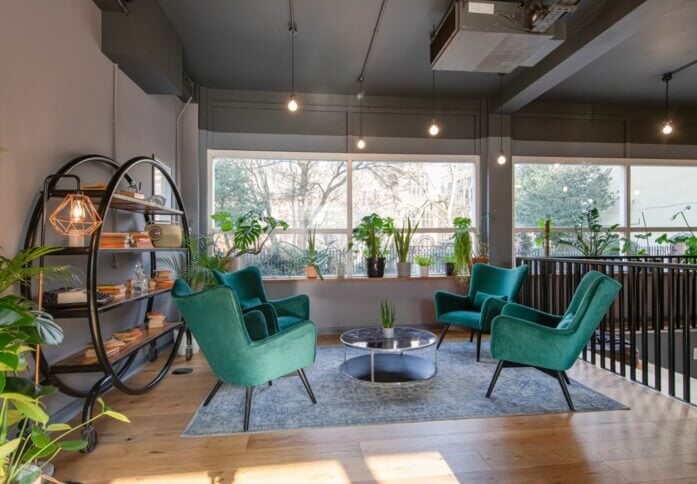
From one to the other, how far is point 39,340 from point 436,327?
4.14m

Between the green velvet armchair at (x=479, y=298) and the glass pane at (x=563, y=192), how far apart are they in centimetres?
149

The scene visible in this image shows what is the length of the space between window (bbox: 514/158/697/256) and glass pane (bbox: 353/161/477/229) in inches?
31.9

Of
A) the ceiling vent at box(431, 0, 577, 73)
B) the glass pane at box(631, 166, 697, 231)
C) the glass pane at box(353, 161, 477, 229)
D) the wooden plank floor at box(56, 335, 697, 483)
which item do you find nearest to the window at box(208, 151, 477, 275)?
the glass pane at box(353, 161, 477, 229)

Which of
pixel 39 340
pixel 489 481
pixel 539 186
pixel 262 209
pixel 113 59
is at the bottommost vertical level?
pixel 489 481

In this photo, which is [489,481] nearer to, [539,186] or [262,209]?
[262,209]

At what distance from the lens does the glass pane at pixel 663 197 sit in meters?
5.18

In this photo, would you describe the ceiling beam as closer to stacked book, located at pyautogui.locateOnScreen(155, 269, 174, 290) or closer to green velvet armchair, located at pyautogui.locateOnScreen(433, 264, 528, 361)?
green velvet armchair, located at pyautogui.locateOnScreen(433, 264, 528, 361)

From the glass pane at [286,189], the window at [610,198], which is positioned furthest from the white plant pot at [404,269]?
the window at [610,198]

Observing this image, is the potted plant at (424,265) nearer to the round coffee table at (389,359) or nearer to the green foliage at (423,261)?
the green foliage at (423,261)

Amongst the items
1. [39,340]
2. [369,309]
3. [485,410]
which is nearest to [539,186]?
[369,309]

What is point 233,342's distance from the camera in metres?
2.23

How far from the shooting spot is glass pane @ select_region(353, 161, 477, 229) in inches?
192

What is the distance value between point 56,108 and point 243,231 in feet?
7.17

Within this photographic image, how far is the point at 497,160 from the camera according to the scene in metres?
4.85
